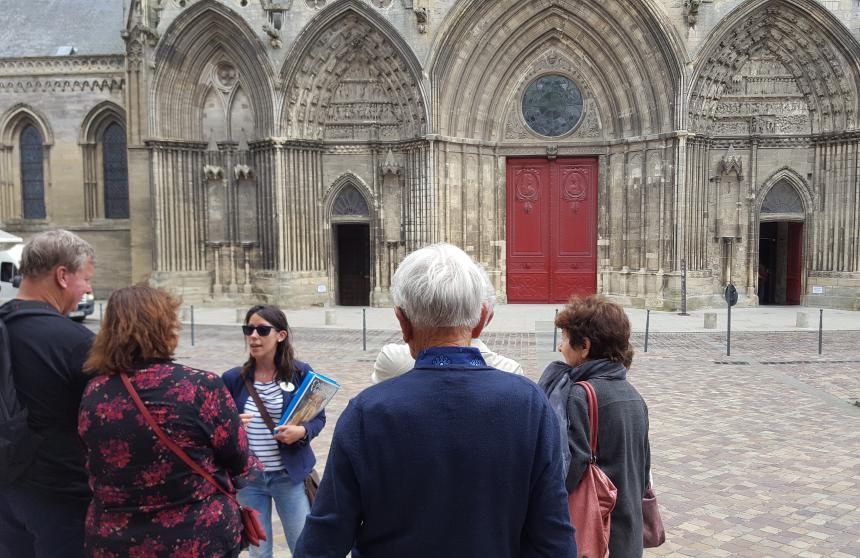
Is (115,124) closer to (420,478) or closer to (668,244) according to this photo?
(668,244)

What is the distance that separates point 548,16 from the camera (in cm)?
2061

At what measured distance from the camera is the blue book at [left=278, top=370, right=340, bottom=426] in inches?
151

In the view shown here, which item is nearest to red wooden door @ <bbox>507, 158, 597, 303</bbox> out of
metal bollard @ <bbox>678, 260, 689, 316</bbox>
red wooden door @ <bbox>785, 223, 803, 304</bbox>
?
metal bollard @ <bbox>678, 260, 689, 316</bbox>

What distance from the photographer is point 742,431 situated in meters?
7.71

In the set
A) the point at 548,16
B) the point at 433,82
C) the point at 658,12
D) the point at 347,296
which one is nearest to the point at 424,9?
the point at 433,82

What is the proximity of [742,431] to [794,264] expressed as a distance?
16.0m

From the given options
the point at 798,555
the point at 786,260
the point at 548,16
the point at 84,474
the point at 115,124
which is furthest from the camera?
the point at 115,124

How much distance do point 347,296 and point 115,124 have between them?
1022 cm

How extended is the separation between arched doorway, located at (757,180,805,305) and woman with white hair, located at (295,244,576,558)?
20.6 meters

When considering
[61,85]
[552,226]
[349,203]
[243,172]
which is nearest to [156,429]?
[349,203]

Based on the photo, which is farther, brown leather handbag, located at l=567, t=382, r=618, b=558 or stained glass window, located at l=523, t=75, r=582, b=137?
stained glass window, located at l=523, t=75, r=582, b=137

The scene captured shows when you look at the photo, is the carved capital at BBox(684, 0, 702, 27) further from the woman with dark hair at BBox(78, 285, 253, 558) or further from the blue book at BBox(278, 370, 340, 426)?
the woman with dark hair at BBox(78, 285, 253, 558)

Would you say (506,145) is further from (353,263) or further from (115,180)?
(115,180)

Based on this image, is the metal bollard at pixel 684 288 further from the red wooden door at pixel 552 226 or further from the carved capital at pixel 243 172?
the carved capital at pixel 243 172
